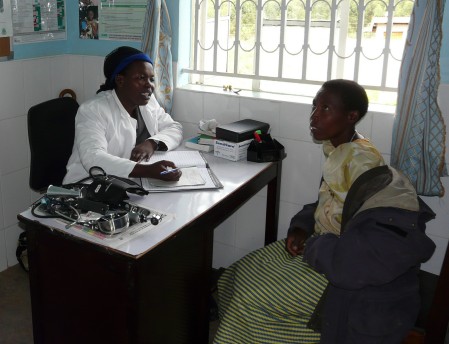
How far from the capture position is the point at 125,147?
2365 millimetres

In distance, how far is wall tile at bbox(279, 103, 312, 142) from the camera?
249 centimetres

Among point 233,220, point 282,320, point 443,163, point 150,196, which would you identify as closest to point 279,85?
point 233,220

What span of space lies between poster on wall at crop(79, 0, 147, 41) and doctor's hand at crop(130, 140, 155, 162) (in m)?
0.75

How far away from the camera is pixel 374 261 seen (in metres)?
1.51

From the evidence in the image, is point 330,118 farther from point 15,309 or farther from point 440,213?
point 15,309

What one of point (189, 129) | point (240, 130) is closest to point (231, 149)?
point (240, 130)

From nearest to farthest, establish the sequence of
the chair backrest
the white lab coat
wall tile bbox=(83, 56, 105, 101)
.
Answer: the white lab coat < the chair backrest < wall tile bbox=(83, 56, 105, 101)

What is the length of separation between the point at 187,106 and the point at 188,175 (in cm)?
79

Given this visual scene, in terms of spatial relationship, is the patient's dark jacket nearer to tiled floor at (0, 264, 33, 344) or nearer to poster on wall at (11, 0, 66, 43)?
tiled floor at (0, 264, 33, 344)

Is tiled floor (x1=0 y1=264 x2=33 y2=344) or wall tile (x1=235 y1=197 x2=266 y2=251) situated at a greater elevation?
wall tile (x1=235 y1=197 x2=266 y2=251)

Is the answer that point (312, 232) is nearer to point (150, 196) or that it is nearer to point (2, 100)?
point (150, 196)

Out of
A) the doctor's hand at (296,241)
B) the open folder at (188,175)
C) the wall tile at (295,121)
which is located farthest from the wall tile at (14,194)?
the doctor's hand at (296,241)

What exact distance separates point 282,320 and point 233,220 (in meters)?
1.11

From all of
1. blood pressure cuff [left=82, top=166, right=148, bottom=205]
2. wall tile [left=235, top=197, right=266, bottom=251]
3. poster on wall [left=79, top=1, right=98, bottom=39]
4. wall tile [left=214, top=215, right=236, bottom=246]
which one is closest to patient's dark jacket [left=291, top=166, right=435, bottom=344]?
blood pressure cuff [left=82, top=166, right=148, bottom=205]
